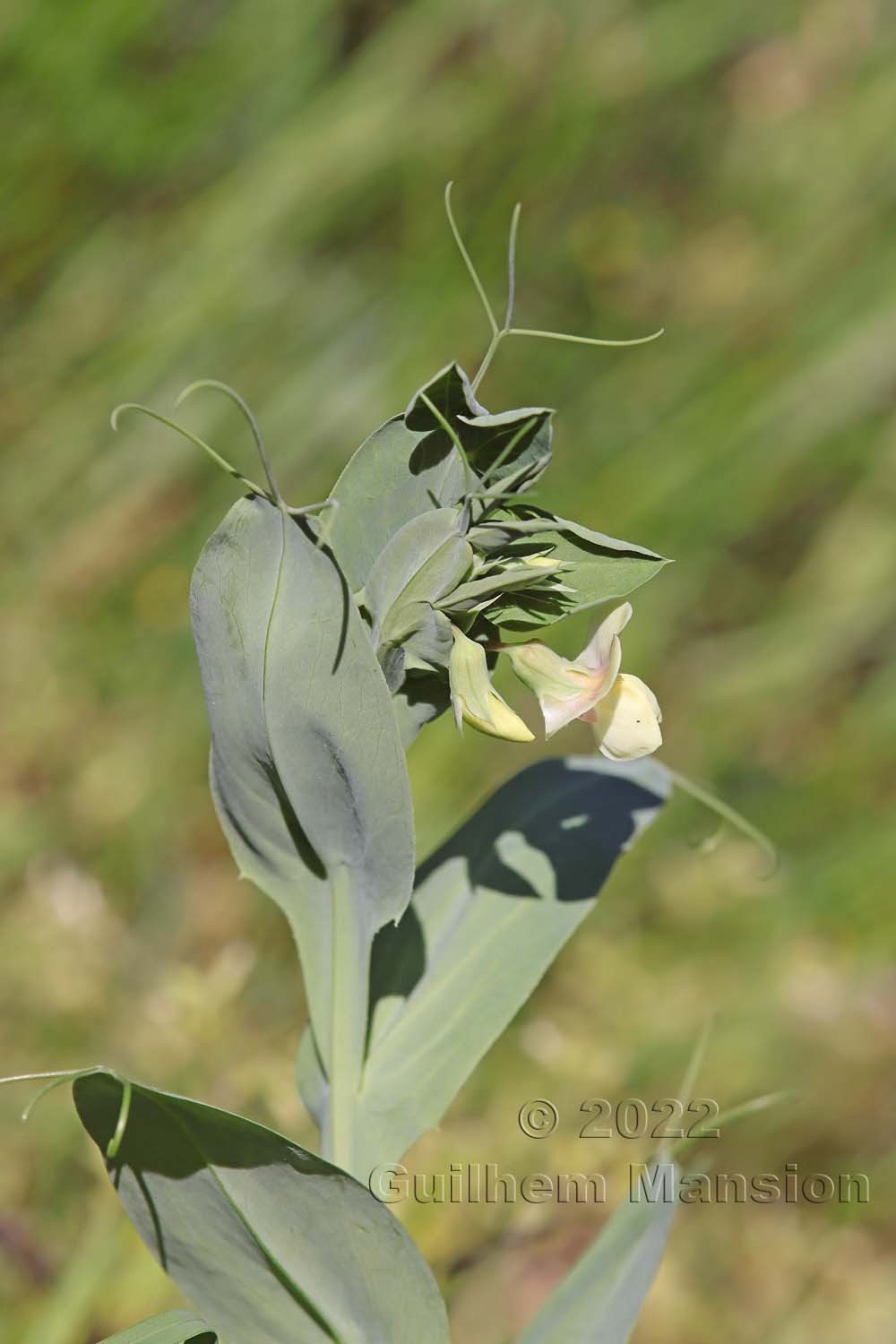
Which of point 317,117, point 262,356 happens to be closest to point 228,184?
point 317,117

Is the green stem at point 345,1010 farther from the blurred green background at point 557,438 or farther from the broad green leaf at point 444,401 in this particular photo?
the blurred green background at point 557,438

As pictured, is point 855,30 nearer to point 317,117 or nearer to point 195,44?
point 317,117

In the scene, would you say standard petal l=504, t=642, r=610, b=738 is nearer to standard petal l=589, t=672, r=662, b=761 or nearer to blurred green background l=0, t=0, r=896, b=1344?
standard petal l=589, t=672, r=662, b=761

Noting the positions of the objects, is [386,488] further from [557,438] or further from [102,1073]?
[557,438]

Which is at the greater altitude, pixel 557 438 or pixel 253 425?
pixel 253 425
